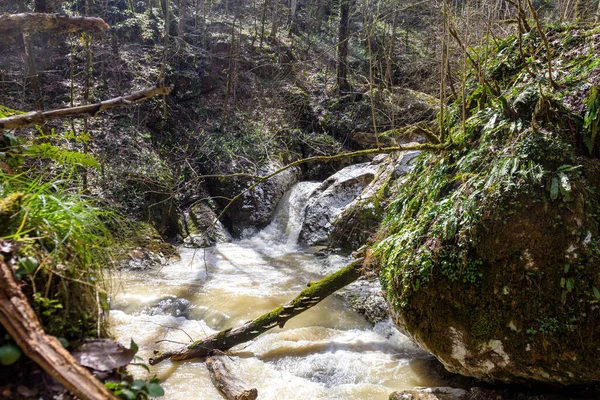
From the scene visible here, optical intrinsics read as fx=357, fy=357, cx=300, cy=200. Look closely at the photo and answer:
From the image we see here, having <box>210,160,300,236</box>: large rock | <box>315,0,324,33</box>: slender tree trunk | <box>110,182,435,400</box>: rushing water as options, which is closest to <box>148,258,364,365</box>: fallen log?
<box>110,182,435,400</box>: rushing water

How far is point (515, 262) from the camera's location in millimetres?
2975

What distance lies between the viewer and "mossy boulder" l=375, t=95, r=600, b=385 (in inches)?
109

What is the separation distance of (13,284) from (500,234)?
3236mm

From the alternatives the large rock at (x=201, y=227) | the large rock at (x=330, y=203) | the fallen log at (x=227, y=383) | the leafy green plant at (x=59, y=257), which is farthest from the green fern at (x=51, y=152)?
the large rock at (x=330, y=203)

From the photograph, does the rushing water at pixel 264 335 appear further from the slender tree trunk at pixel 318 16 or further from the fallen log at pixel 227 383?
the slender tree trunk at pixel 318 16

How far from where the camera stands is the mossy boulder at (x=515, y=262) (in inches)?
109

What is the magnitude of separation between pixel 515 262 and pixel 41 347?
320 centimetres

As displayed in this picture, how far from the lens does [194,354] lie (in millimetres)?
4363

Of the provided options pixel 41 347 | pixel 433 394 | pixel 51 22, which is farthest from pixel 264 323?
pixel 51 22

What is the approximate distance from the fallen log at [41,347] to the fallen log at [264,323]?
350 cm

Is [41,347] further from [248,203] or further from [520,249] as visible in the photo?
[248,203]

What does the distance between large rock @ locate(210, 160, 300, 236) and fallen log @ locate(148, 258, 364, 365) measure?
6028 millimetres

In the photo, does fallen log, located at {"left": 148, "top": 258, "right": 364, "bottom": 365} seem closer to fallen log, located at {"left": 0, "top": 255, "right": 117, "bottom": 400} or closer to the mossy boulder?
the mossy boulder

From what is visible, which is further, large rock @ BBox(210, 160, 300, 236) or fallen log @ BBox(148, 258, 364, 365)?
large rock @ BBox(210, 160, 300, 236)
